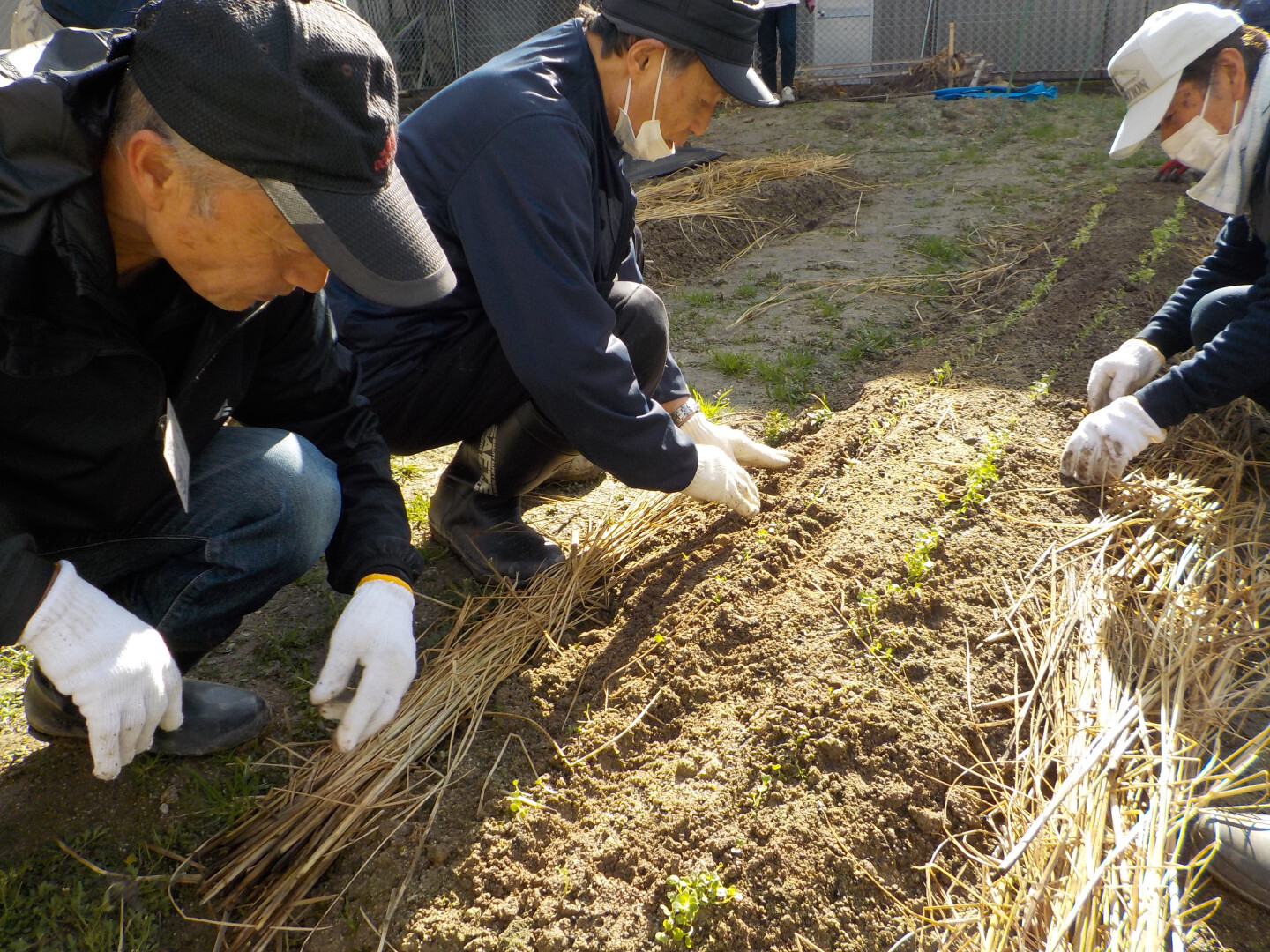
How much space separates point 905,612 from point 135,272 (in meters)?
1.71

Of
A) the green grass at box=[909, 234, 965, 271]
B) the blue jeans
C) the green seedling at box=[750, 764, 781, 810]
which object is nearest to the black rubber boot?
the blue jeans

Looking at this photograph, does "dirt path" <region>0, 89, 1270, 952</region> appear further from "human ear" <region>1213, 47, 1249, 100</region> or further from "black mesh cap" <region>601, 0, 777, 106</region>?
"black mesh cap" <region>601, 0, 777, 106</region>

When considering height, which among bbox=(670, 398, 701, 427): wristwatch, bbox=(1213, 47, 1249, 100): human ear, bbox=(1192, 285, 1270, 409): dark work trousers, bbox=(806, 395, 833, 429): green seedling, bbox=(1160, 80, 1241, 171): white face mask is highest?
bbox=(1213, 47, 1249, 100): human ear

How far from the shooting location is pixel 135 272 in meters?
1.54

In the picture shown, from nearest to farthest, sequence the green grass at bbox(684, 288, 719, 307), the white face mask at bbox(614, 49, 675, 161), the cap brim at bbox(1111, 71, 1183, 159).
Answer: the white face mask at bbox(614, 49, 675, 161) → the cap brim at bbox(1111, 71, 1183, 159) → the green grass at bbox(684, 288, 719, 307)

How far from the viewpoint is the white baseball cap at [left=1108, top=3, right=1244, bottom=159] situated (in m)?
2.40

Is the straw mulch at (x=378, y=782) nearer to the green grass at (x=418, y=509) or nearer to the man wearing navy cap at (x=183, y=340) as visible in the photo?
the man wearing navy cap at (x=183, y=340)

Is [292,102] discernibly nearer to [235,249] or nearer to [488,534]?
[235,249]

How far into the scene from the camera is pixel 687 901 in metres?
1.53

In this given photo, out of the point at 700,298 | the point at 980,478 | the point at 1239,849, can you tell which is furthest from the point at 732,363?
the point at 1239,849

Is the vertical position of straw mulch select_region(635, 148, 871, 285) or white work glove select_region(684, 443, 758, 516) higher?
white work glove select_region(684, 443, 758, 516)

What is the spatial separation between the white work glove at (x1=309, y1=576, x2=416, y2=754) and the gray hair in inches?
29.8

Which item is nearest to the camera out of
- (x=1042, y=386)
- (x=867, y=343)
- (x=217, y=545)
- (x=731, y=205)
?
(x=217, y=545)

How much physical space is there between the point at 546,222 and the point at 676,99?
514mm
